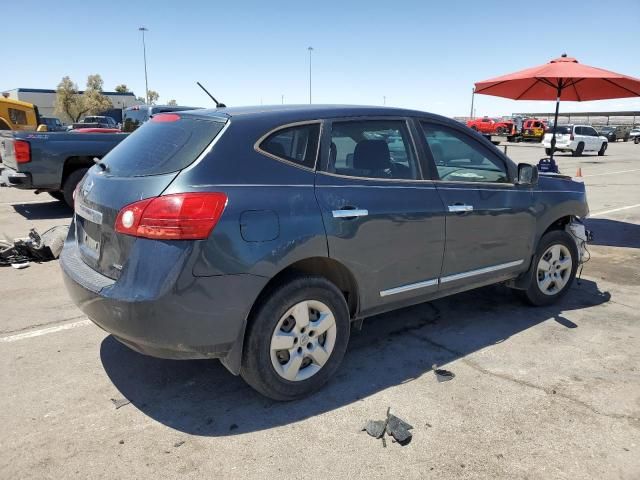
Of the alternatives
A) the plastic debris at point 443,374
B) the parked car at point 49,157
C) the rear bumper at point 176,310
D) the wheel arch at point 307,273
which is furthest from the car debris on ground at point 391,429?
the parked car at point 49,157

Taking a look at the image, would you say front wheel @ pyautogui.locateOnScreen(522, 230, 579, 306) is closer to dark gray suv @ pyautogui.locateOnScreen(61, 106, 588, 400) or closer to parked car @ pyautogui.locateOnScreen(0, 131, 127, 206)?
dark gray suv @ pyautogui.locateOnScreen(61, 106, 588, 400)

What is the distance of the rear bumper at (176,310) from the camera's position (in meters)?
2.62

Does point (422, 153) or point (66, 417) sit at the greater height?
point (422, 153)

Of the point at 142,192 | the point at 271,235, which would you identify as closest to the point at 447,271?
the point at 271,235

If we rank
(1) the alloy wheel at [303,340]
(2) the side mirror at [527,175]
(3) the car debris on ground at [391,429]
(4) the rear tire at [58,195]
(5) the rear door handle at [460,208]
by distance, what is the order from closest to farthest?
(3) the car debris on ground at [391,429], (1) the alloy wheel at [303,340], (5) the rear door handle at [460,208], (2) the side mirror at [527,175], (4) the rear tire at [58,195]

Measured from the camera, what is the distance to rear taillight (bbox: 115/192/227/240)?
103 inches

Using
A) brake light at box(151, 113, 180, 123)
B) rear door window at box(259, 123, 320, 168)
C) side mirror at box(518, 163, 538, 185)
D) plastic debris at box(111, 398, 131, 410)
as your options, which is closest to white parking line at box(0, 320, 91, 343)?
plastic debris at box(111, 398, 131, 410)

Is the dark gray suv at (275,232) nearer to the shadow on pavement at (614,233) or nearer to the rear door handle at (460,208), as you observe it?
the rear door handle at (460,208)

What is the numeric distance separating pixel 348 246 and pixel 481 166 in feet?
5.66

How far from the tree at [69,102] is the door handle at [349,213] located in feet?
244

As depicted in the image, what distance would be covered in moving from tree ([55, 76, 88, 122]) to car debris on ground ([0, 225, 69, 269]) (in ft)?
230

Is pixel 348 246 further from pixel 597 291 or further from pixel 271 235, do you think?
pixel 597 291

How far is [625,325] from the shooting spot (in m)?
4.48

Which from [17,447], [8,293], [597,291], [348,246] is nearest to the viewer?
[17,447]
